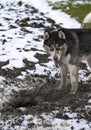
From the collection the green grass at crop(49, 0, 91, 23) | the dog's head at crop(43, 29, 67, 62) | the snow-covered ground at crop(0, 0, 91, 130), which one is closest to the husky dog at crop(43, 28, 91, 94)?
the dog's head at crop(43, 29, 67, 62)

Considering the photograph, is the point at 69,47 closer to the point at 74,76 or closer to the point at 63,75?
the point at 74,76

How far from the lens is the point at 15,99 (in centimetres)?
1011

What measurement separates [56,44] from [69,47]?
0.44 meters

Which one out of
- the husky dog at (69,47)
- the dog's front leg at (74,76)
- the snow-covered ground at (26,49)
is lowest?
the snow-covered ground at (26,49)

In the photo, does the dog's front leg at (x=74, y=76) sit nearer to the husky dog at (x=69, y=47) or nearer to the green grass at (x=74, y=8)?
the husky dog at (x=69, y=47)

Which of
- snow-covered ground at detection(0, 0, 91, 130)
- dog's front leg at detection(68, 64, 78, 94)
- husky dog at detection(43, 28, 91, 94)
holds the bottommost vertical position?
snow-covered ground at detection(0, 0, 91, 130)

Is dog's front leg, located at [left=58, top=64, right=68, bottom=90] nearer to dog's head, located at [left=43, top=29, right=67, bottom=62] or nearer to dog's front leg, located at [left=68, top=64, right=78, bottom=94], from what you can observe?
dog's front leg, located at [left=68, top=64, right=78, bottom=94]

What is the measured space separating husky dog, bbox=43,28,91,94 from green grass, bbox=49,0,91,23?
9800mm

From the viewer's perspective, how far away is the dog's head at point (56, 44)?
32.9 feet

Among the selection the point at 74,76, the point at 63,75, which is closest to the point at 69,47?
the point at 74,76

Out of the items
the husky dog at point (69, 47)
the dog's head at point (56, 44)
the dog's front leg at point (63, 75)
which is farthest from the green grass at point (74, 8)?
the dog's head at point (56, 44)

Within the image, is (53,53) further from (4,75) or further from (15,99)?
(4,75)

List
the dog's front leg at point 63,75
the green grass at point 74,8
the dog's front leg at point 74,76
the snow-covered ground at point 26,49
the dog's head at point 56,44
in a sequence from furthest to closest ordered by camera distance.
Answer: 1. the green grass at point 74,8
2. the dog's front leg at point 63,75
3. the dog's front leg at point 74,76
4. the dog's head at point 56,44
5. the snow-covered ground at point 26,49

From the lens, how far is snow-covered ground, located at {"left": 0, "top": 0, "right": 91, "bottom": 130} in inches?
340
